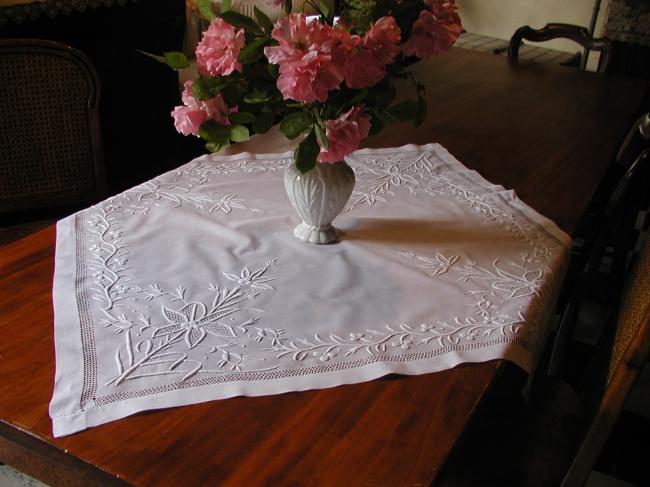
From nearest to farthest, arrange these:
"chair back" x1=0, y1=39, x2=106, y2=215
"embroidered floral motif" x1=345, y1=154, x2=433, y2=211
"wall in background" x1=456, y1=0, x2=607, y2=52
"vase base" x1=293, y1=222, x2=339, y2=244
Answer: "vase base" x1=293, y1=222, x2=339, y2=244, "embroidered floral motif" x1=345, y1=154, x2=433, y2=211, "chair back" x1=0, y1=39, x2=106, y2=215, "wall in background" x1=456, y1=0, x2=607, y2=52

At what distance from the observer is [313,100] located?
3.28 ft

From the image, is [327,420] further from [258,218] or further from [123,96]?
[123,96]

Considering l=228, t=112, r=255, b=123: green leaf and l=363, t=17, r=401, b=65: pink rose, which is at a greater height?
l=363, t=17, r=401, b=65: pink rose

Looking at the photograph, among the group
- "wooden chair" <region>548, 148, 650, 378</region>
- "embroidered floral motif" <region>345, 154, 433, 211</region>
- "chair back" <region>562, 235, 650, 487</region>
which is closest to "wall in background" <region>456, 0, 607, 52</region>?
"wooden chair" <region>548, 148, 650, 378</region>

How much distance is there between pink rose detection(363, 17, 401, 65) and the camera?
39.5 inches

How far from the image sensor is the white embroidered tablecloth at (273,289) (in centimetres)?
91

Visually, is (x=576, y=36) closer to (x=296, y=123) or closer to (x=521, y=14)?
(x=296, y=123)

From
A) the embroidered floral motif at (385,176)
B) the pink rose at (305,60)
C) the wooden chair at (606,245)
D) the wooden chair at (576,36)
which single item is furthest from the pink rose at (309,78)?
the wooden chair at (576,36)

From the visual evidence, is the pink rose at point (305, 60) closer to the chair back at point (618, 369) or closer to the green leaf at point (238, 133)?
the green leaf at point (238, 133)

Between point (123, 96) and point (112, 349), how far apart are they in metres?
1.84

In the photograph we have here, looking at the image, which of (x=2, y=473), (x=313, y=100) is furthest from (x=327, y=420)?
(x=2, y=473)

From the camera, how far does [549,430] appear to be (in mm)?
1245

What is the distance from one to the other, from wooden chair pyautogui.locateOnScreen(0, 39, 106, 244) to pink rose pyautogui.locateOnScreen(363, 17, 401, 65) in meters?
1.02

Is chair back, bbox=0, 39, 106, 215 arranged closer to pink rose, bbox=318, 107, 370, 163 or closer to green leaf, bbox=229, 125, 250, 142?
green leaf, bbox=229, 125, 250, 142
